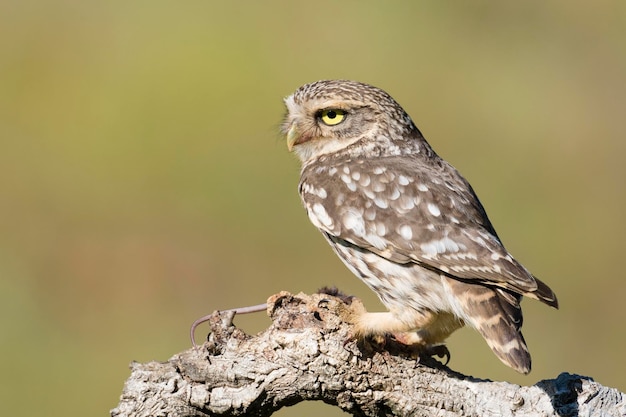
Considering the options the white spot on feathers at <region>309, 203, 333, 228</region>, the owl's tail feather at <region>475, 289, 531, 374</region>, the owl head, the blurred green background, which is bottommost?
the owl's tail feather at <region>475, 289, 531, 374</region>

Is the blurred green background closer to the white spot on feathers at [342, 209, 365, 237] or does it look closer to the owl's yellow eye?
the owl's yellow eye

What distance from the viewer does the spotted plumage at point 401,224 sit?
195 inches

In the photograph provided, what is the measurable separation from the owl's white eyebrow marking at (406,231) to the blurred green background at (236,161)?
4631 mm

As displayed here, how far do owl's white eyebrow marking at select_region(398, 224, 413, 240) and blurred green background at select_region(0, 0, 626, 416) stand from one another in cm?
463

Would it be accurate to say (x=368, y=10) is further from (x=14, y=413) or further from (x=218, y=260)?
(x=14, y=413)

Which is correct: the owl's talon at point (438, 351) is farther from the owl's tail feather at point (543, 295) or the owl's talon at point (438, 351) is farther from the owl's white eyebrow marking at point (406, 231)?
the owl's tail feather at point (543, 295)

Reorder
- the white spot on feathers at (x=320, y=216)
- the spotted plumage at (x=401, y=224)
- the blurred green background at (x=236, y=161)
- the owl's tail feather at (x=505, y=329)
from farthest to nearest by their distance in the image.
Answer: the blurred green background at (x=236, y=161), the white spot on feathers at (x=320, y=216), the spotted plumage at (x=401, y=224), the owl's tail feather at (x=505, y=329)

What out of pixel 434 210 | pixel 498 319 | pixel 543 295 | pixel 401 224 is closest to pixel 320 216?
pixel 401 224

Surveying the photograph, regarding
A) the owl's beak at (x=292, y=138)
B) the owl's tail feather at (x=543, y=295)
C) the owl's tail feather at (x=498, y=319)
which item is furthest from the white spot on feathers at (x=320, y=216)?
the owl's tail feather at (x=543, y=295)

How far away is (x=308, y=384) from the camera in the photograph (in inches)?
188

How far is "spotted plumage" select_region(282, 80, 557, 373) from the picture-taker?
16.2 ft

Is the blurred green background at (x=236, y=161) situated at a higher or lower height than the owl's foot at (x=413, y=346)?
higher

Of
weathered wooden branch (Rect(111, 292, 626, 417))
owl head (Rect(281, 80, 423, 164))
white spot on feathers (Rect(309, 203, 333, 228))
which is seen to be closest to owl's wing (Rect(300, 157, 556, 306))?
white spot on feathers (Rect(309, 203, 333, 228))

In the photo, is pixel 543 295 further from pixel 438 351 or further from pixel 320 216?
pixel 320 216
